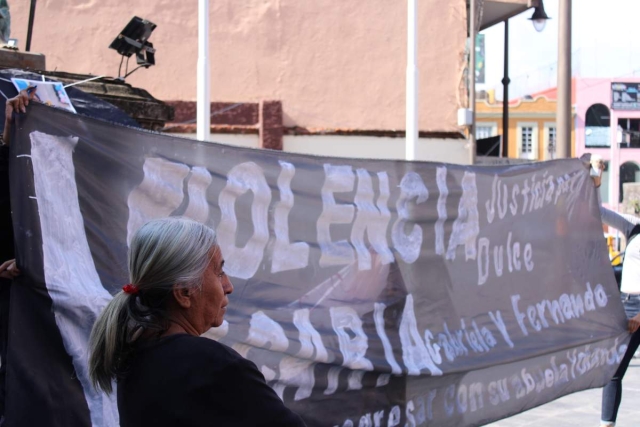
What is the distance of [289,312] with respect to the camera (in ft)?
14.5

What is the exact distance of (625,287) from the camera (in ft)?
20.4

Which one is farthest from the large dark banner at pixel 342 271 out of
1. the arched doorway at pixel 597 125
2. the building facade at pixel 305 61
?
the arched doorway at pixel 597 125

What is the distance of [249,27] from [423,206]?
13022 millimetres

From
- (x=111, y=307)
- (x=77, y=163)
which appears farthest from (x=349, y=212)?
(x=111, y=307)

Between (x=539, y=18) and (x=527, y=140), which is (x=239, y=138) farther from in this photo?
(x=527, y=140)

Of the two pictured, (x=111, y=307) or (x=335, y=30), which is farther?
(x=335, y=30)

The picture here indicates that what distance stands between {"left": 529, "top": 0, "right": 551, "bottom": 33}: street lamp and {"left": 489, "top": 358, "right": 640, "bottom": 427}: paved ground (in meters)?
9.17

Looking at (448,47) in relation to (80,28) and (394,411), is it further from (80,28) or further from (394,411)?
(394,411)

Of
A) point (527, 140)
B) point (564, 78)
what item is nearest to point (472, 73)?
point (564, 78)

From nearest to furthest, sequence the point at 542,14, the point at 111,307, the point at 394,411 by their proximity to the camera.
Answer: the point at 111,307 → the point at 394,411 → the point at 542,14

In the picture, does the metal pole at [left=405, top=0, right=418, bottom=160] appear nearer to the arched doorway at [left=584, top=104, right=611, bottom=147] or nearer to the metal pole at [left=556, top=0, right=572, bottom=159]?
the metal pole at [left=556, top=0, right=572, bottom=159]

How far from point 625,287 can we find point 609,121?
58.0 meters

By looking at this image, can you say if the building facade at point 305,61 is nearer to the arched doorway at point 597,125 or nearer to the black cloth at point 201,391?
the black cloth at point 201,391

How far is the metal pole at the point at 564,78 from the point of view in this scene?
1104cm
